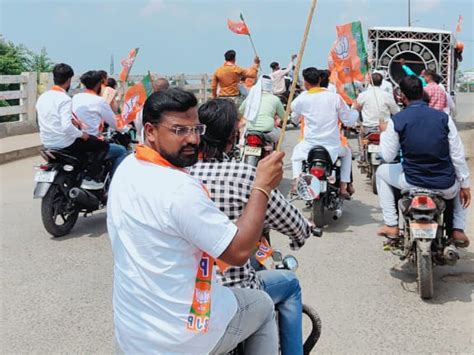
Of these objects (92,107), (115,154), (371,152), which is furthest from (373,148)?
(92,107)

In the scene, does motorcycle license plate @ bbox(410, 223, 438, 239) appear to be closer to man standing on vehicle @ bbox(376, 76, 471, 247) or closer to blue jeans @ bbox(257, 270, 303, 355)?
man standing on vehicle @ bbox(376, 76, 471, 247)

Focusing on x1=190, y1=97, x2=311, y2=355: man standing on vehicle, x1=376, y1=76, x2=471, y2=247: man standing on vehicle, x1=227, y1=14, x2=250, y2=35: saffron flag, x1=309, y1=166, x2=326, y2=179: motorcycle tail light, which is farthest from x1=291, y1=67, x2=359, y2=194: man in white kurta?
x1=227, y1=14, x2=250, y2=35: saffron flag

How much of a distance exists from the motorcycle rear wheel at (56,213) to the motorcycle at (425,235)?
133 inches

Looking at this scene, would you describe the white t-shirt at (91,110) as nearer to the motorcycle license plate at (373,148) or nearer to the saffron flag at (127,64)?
the saffron flag at (127,64)

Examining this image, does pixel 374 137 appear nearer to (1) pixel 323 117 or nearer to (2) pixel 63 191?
(1) pixel 323 117

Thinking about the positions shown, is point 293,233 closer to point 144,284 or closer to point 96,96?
point 144,284

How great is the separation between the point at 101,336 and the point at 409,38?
14.9 metres

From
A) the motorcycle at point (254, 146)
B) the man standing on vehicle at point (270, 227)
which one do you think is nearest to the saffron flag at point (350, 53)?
the motorcycle at point (254, 146)

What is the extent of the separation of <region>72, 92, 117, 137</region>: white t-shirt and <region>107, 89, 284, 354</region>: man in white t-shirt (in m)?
4.92

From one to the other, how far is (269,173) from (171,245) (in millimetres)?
485

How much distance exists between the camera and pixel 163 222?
7.38ft

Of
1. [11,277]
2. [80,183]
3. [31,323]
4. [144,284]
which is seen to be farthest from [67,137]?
[144,284]

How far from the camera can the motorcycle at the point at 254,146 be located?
8.35 meters

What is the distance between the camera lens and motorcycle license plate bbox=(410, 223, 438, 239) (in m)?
4.83
